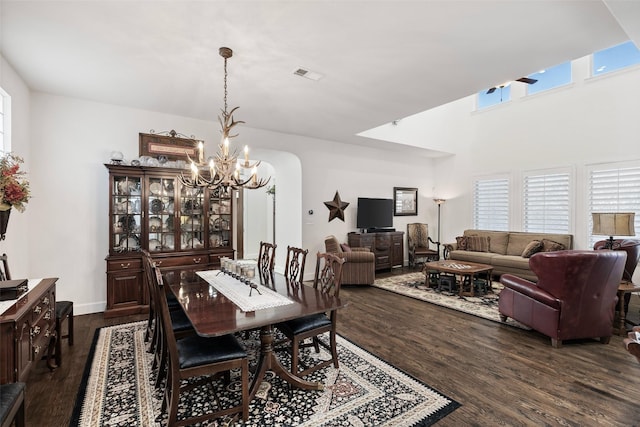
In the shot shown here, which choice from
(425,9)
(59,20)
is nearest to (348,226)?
(425,9)

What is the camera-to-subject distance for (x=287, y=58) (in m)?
2.96

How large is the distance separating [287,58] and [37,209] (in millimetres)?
3699

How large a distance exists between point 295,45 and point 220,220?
3.00 m

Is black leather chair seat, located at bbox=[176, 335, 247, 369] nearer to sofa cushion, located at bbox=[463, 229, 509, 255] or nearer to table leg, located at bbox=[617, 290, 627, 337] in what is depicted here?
table leg, located at bbox=[617, 290, 627, 337]

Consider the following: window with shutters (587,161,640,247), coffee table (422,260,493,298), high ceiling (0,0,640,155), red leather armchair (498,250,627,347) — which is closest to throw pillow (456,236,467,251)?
coffee table (422,260,493,298)

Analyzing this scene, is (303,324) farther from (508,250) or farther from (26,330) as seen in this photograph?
(508,250)

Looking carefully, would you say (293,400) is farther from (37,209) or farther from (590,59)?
(590,59)

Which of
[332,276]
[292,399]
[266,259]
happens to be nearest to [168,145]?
[266,259]

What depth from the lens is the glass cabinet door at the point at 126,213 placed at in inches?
161

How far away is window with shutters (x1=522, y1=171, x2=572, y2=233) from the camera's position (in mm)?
6020

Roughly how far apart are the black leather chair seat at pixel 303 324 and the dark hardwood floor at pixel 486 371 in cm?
80

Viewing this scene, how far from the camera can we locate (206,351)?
1.98 meters

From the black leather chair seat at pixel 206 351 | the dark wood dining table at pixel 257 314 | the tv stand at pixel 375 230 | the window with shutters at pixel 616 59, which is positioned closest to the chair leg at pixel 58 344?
the dark wood dining table at pixel 257 314

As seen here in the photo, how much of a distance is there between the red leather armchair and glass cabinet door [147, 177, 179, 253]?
466 cm
